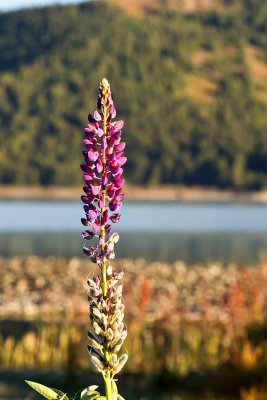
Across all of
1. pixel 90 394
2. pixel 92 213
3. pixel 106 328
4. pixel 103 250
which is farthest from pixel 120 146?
pixel 90 394

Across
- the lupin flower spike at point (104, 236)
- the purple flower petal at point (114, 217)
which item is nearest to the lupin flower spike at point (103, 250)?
the lupin flower spike at point (104, 236)

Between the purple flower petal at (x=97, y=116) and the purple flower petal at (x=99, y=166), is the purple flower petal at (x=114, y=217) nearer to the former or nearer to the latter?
the purple flower petal at (x=99, y=166)

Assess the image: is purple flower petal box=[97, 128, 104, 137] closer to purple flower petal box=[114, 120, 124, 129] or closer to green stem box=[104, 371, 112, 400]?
purple flower petal box=[114, 120, 124, 129]

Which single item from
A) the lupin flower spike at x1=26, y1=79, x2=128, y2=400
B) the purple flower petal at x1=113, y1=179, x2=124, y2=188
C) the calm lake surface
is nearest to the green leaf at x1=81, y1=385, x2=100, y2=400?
the lupin flower spike at x1=26, y1=79, x2=128, y2=400

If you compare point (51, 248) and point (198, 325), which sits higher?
point (51, 248)

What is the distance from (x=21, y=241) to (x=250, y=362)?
176 ft

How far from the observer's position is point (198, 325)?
1991 centimetres

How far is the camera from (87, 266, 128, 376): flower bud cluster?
2.43 m

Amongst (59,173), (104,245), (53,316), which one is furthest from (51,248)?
(59,173)

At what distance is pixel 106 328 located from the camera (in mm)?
2445

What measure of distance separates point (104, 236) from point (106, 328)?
0.33 meters

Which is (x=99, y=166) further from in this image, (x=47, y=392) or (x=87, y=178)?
(x=47, y=392)

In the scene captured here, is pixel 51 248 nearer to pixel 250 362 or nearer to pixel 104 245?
pixel 250 362

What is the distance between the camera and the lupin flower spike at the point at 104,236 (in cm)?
243
